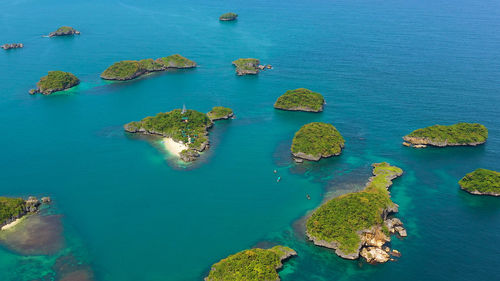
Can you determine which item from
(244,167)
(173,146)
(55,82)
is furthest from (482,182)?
(55,82)

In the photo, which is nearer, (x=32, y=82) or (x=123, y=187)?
(x=123, y=187)

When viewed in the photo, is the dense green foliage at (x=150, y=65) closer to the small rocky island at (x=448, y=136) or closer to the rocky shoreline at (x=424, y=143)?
the small rocky island at (x=448, y=136)

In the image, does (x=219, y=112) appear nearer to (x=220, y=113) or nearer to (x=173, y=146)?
(x=220, y=113)

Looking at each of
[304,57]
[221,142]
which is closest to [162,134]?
[221,142]

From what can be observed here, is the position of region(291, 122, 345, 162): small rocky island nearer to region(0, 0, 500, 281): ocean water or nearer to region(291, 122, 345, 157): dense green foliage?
region(291, 122, 345, 157): dense green foliage

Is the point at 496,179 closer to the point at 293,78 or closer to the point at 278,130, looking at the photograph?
the point at 278,130

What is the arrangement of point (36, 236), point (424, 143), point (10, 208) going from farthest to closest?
point (424, 143), point (10, 208), point (36, 236)
